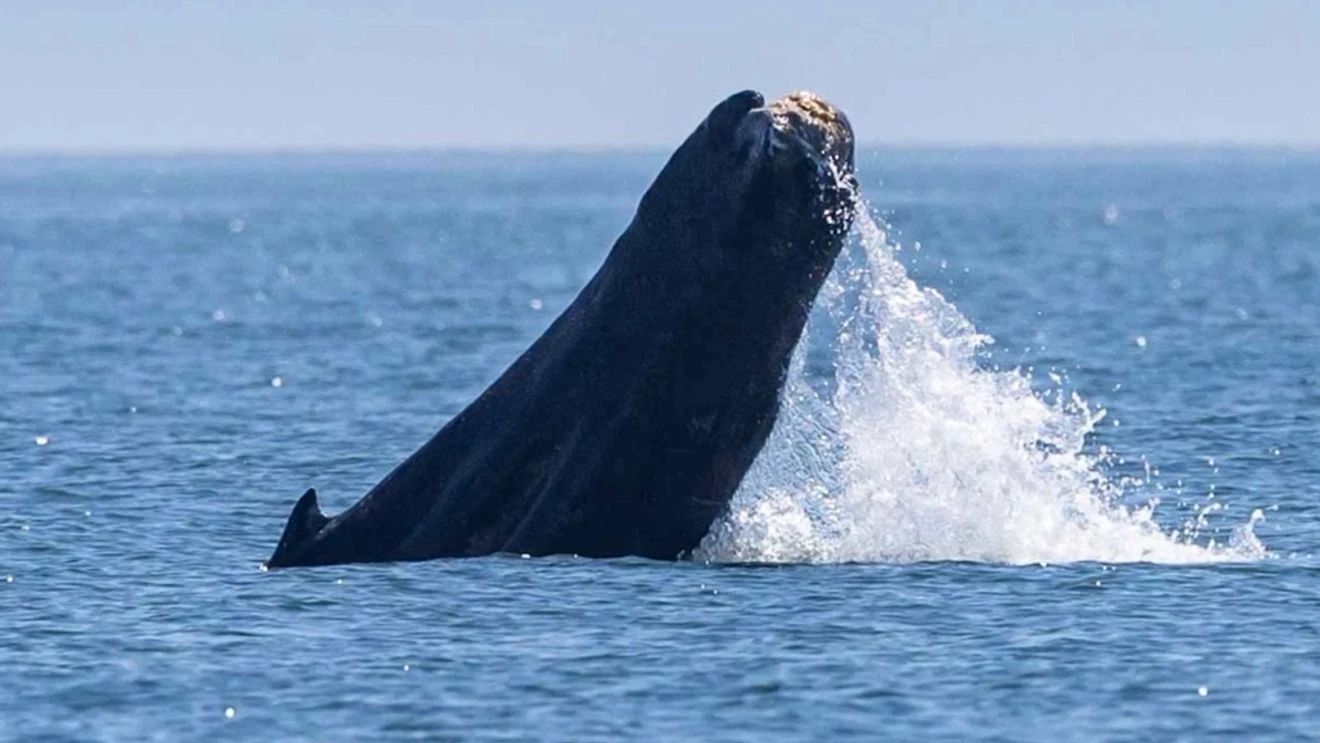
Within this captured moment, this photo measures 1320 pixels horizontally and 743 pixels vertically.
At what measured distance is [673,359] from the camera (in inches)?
802

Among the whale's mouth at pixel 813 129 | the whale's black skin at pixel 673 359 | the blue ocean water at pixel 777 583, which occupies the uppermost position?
the whale's mouth at pixel 813 129

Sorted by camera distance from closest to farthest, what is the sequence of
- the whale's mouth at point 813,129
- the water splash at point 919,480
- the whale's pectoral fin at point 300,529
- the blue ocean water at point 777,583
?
the blue ocean water at point 777,583 → the whale's mouth at point 813,129 → the whale's pectoral fin at point 300,529 → the water splash at point 919,480

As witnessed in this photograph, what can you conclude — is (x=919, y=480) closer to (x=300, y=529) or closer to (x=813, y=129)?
(x=813, y=129)

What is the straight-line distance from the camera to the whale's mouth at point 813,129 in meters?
20.0

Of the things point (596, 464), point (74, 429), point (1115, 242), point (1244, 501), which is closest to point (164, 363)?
point (74, 429)

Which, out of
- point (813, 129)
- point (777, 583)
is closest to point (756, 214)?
point (813, 129)

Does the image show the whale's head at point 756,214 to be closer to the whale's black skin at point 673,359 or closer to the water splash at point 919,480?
the whale's black skin at point 673,359

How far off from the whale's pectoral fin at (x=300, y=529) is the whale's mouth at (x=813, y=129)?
4205mm

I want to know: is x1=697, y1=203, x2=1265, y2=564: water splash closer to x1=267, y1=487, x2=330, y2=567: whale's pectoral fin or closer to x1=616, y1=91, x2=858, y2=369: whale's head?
x1=616, y1=91, x2=858, y2=369: whale's head

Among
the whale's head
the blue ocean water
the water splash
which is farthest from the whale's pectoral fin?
the water splash

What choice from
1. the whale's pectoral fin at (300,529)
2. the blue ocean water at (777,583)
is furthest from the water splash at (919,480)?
the whale's pectoral fin at (300,529)

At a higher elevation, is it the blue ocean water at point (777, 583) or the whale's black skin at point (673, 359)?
the whale's black skin at point (673, 359)

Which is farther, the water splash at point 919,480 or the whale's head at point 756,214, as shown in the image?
the water splash at point 919,480

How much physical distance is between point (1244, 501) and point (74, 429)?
14.1m
